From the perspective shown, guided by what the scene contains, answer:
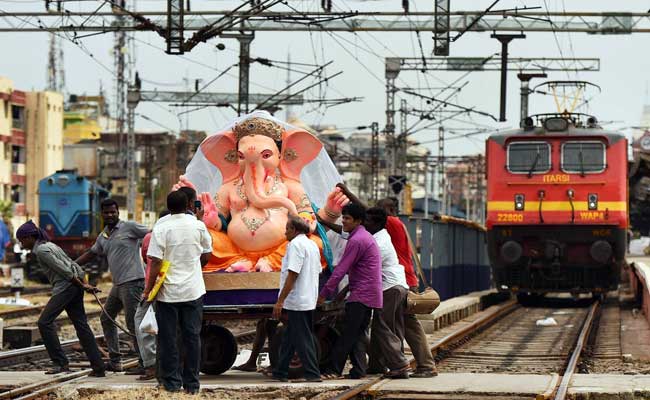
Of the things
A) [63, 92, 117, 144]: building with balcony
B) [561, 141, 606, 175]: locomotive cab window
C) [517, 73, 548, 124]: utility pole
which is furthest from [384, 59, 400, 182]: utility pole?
[63, 92, 117, 144]: building with balcony

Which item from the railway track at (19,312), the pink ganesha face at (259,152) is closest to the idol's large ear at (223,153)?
the pink ganesha face at (259,152)

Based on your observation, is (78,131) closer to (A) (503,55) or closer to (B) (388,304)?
(A) (503,55)

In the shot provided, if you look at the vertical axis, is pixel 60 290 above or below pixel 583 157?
below

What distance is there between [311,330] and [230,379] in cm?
105

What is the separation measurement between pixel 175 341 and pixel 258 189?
2.59m

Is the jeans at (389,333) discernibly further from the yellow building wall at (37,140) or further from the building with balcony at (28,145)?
the yellow building wall at (37,140)

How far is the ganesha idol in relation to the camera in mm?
13211

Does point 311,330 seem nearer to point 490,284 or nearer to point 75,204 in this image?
point 75,204

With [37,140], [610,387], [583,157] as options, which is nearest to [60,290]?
[610,387]

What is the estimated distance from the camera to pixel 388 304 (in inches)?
516

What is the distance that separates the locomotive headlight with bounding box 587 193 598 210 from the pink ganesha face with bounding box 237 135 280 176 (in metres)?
14.3

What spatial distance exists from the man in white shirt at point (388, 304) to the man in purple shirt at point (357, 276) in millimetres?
267

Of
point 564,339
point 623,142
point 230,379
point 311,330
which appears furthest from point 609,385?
point 623,142

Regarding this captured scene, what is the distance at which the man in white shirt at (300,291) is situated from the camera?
40.1 feet
